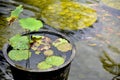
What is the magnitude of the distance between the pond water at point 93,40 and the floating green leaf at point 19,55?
0.88m

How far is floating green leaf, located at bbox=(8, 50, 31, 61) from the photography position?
296 cm

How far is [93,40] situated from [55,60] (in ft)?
6.46

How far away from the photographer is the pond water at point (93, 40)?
396cm

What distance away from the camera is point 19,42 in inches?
117

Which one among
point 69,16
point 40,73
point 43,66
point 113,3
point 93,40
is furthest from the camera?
point 113,3

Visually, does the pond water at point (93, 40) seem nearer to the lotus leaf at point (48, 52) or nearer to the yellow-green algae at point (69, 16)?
the yellow-green algae at point (69, 16)

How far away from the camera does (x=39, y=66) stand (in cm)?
292

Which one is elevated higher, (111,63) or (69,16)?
(69,16)

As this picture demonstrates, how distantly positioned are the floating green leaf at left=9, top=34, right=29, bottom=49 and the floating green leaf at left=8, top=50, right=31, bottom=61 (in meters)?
0.07

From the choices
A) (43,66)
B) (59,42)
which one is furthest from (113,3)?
(43,66)

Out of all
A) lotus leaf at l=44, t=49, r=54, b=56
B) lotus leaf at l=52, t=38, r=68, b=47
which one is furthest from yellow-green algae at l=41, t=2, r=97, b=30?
lotus leaf at l=44, t=49, r=54, b=56

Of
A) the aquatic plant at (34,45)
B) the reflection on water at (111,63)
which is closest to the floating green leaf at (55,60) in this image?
the aquatic plant at (34,45)

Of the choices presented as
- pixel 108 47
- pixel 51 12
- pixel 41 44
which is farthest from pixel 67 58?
pixel 51 12

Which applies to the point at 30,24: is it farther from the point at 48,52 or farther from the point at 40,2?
the point at 40,2
